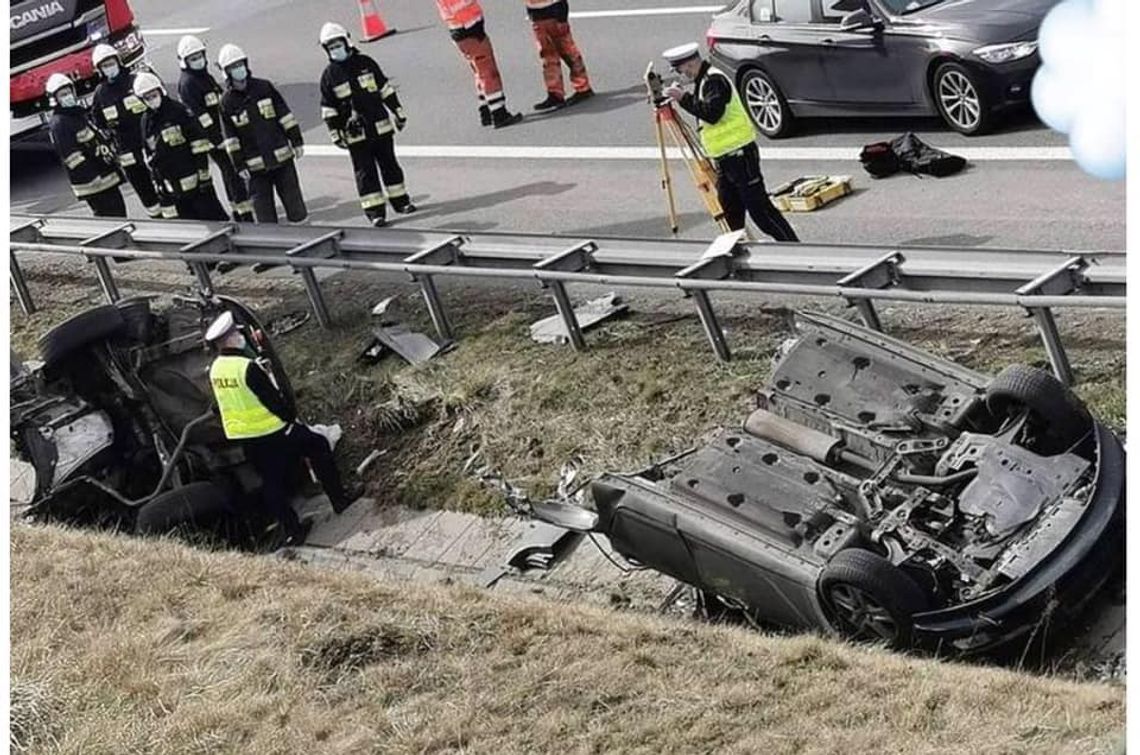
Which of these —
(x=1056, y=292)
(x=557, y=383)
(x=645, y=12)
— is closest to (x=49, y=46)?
(x=645, y=12)

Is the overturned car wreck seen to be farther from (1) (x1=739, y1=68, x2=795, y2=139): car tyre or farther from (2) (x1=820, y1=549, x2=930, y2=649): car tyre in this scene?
(1) (x1=739, y1=68, x2=795, y2=139): car tyre

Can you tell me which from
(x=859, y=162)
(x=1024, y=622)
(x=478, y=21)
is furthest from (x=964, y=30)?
(x=1024, y=622)

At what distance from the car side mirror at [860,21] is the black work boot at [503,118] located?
432cm

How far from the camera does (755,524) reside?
8.43 m

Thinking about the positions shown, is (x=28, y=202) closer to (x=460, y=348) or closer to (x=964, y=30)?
(x=460, y=348)

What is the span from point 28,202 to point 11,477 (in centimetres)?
765

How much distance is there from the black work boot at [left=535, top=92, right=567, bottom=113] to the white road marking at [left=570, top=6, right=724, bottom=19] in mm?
2222

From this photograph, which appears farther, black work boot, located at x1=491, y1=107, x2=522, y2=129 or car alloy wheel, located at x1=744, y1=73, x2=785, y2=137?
black work boot, located at x1=491, y1=107, x2=522, y2=129

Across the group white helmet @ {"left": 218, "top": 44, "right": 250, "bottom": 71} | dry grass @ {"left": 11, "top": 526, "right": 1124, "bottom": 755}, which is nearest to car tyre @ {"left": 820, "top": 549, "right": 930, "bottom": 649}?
dry grass @ {"left": 11, "top": 526, "right": 1124, "bottom": 755}

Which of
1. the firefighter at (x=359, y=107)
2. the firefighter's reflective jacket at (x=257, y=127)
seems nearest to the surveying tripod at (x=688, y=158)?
the firefighter at (x=359, y=107)

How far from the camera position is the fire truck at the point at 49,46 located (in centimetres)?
1931

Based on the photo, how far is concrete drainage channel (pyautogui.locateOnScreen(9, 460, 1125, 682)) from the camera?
805 centimetres

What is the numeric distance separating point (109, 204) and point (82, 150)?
567 millimetres

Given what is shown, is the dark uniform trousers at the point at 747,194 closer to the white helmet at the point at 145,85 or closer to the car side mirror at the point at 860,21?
the car side mirror at the point at 860,21
